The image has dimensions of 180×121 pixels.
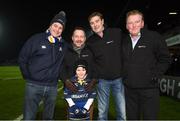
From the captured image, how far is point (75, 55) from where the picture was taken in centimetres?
585

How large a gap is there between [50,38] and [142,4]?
40.0m

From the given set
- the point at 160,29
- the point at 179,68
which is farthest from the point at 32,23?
the point at 179,68

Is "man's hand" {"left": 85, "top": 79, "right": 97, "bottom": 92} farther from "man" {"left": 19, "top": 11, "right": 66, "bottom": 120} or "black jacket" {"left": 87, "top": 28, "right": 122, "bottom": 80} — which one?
"man" {"left": 19, "top": 11, "right": 66, "bottom": 120}

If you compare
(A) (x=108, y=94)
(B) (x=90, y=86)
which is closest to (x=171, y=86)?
(A) (x=108, y=94)

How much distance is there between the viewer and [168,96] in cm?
1307

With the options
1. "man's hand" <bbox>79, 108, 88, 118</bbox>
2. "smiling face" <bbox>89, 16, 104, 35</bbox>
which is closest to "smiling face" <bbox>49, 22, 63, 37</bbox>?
"smiling face" <bbox>89, 16, 104, 35</bbox>

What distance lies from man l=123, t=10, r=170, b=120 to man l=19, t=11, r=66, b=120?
116 cm

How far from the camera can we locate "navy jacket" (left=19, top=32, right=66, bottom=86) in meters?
5.58

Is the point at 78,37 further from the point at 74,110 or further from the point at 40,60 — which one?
the point at 74,110

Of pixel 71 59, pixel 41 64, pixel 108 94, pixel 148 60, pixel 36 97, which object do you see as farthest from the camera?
pixel 108 94

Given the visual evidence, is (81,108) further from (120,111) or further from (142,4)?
(142,4)

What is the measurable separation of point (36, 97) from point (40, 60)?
60 centimetres

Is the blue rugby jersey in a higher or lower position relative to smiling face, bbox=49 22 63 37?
lower

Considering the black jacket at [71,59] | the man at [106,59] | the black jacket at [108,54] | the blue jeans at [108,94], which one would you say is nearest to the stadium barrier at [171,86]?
the blue jeans at [108,94]
